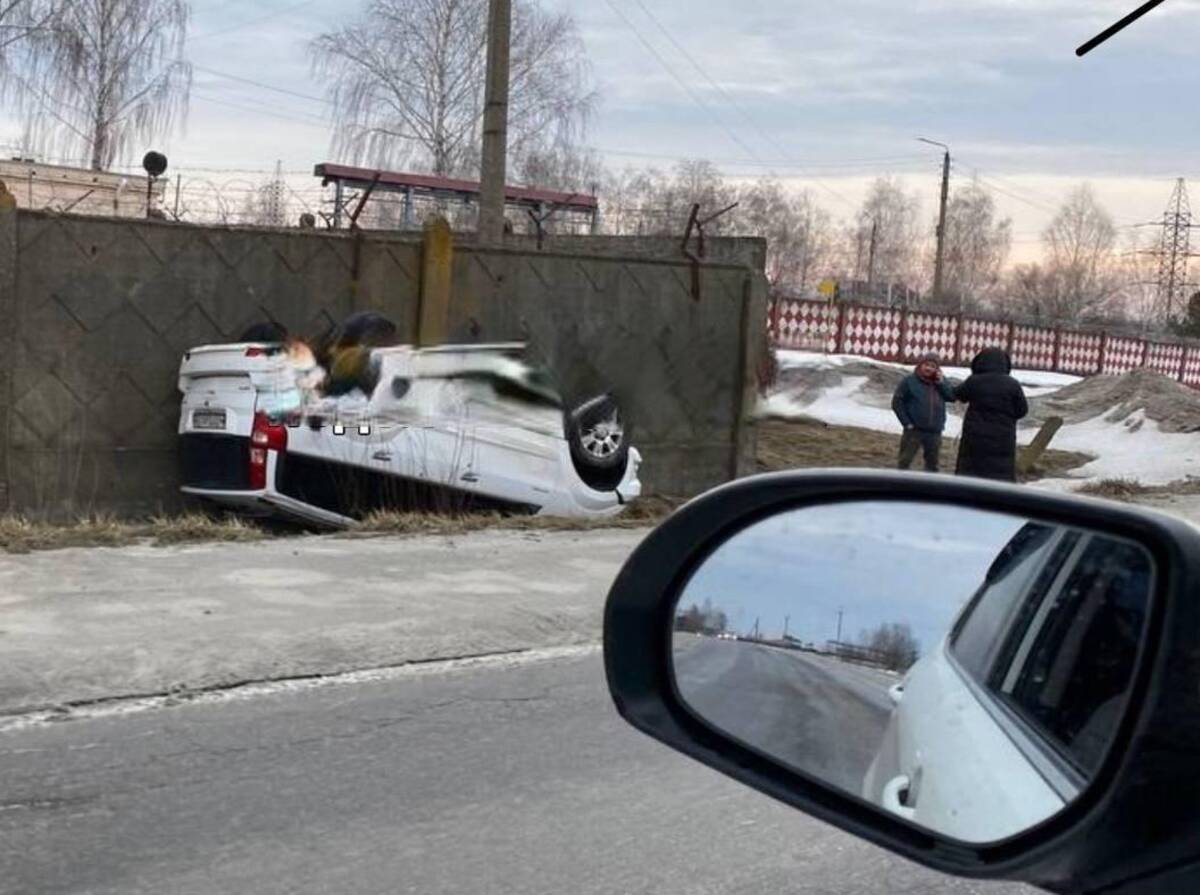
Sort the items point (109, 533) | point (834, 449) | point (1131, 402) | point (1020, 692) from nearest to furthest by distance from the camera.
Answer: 1. point (1020, 692)
2. point (109, 533)
3. point (834, 449)
4. point (1131, 402)

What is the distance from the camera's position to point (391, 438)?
10961 millimetres

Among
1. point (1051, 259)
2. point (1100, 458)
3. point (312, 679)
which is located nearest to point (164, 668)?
point (312, 679)

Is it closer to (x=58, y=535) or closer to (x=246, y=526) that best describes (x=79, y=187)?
(x=246, y=526)

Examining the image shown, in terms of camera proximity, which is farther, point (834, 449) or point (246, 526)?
point (834, 449)

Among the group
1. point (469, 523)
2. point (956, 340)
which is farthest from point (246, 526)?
point (956, 340)

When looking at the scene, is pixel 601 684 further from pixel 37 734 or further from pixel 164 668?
pixel 37 734

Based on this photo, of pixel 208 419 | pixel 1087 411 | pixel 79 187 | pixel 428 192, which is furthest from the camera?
pixel 79 187

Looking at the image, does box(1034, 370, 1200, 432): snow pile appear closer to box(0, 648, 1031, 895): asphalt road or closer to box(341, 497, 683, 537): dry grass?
box(341, 497, 683, 537): dry grass

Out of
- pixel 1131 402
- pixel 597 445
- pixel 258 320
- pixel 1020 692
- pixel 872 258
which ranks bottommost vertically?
pixel 597 445

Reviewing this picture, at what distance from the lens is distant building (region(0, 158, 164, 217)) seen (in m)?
29.9

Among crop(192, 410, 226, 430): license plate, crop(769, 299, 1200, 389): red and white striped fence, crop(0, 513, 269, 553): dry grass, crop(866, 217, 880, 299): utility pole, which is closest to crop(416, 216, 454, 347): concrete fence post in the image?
crop(192, 410, 226, 430): license plate

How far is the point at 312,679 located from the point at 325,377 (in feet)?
15.1

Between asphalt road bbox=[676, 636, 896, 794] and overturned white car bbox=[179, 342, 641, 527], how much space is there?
8.55 meters

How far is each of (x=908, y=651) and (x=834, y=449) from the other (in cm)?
1678
